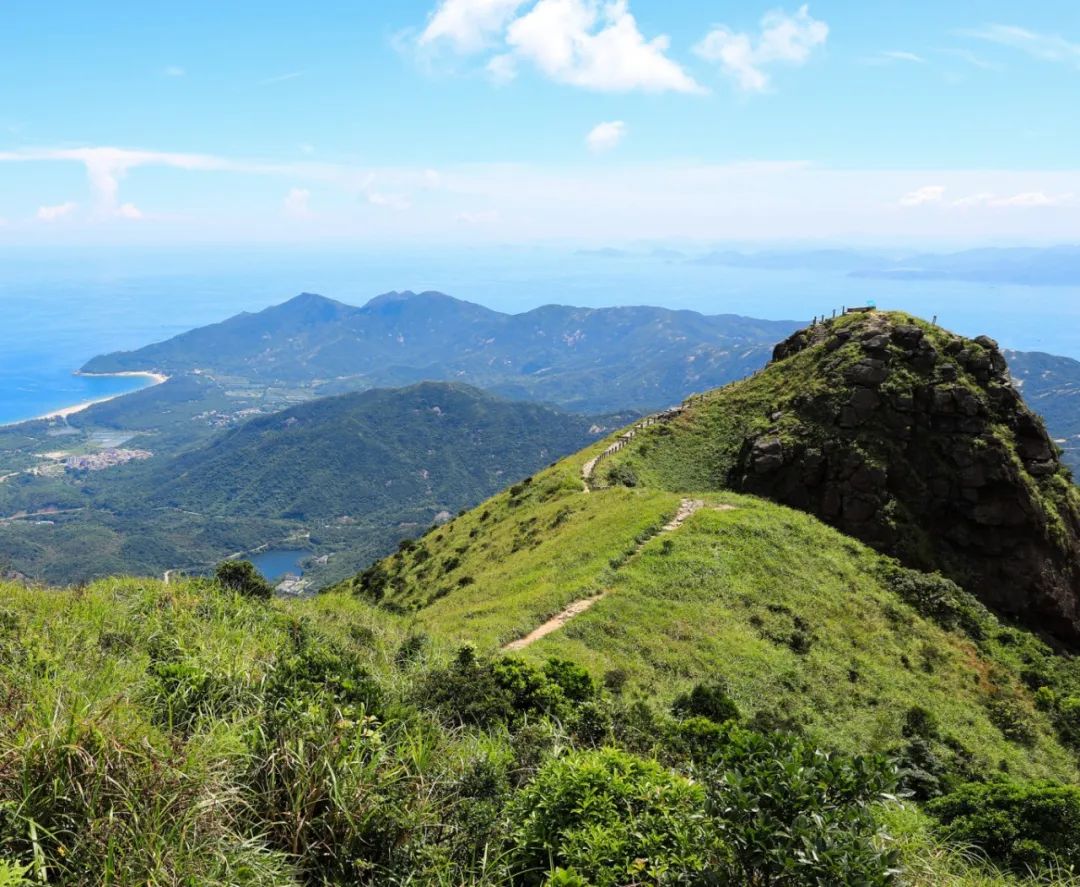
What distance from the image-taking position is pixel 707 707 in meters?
18.9

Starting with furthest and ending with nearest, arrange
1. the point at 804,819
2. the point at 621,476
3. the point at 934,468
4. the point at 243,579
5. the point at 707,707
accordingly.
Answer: the point at 621,476, the point at 934,468, the point at 243,579, the point at 707,707, the point at 804,819

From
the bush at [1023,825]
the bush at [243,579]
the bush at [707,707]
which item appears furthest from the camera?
the bush at [243,579]

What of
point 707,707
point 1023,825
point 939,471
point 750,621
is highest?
point 939,471

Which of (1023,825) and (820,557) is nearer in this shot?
(1023,825)

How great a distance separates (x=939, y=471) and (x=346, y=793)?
41.4 meters

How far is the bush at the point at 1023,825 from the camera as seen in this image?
12.5 meters

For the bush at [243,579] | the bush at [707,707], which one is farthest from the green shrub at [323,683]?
the bush at [707,707]

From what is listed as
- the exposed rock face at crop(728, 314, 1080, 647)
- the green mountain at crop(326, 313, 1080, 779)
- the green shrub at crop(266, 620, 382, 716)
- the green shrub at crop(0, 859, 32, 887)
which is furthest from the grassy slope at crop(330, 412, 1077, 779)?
the green shrub at crop(0, 859, 32, 887)

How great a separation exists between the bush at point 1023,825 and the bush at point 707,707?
17.4 ft

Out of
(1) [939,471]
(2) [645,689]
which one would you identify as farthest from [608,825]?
(1) [939,471]

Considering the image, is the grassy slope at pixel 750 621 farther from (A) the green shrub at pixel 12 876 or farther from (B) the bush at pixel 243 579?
(A) the green shrub at pixel 12 876

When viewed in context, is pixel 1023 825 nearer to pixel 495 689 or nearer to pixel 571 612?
pixel 495 689

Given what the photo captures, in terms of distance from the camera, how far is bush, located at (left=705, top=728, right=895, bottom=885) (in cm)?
612

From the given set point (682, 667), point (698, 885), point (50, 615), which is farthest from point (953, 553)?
point (50, 615)
